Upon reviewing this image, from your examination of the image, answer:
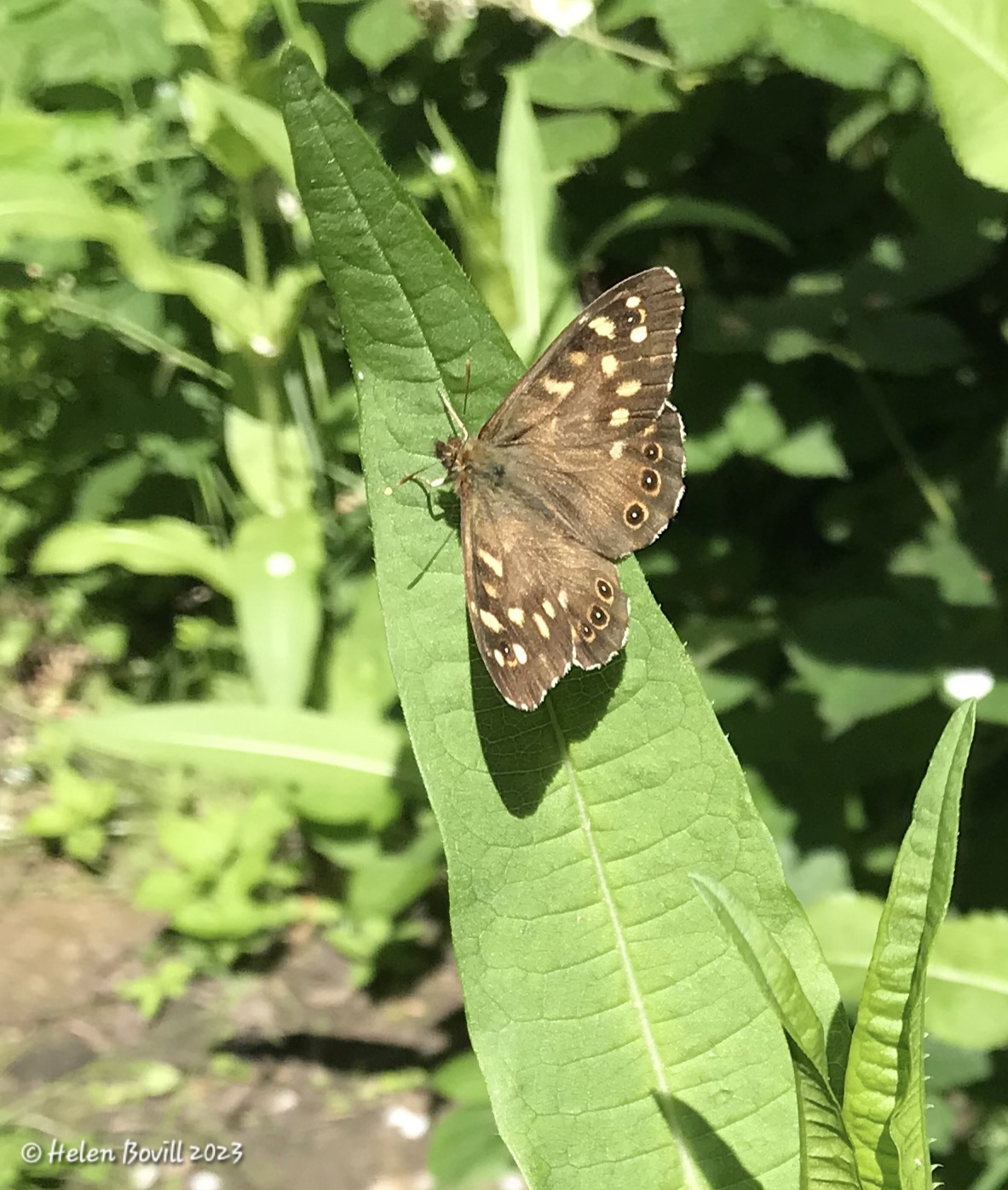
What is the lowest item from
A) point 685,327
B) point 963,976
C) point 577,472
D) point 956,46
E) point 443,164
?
point 963,976

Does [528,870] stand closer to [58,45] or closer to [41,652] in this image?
[58,45]

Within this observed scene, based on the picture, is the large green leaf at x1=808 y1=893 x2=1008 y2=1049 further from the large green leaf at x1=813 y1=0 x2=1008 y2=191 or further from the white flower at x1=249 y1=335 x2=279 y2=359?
the white flower at x1=249 y1=335 x2=279 y2=359

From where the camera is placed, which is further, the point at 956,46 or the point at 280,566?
the point at 280,566

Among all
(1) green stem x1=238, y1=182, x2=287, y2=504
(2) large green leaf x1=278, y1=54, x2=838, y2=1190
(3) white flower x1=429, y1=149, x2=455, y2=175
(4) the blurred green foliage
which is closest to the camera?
(2) large green leaf x1=278, y1=54, x2=838, y2=1190

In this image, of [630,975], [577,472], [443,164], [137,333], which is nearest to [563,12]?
[443,164]

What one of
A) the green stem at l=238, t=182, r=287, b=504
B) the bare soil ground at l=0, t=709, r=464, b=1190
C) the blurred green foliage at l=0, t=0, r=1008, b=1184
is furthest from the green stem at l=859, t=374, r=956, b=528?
the bare soil ground at l=0, t=709, r=464, b=1190

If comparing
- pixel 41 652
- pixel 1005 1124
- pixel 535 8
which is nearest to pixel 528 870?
pixel 535 8

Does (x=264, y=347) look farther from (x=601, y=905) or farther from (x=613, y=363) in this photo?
(x=601, y=905)
